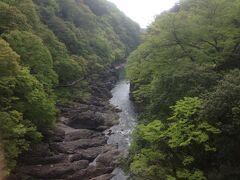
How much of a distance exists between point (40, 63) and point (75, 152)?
12.8 meters

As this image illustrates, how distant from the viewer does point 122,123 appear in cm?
5538

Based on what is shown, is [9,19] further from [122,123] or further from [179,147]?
[179,147]

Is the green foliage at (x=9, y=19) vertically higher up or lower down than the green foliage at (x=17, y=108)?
higher up

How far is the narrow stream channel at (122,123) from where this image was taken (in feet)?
147

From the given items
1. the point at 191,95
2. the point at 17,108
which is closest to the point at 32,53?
→ the point at 17,108

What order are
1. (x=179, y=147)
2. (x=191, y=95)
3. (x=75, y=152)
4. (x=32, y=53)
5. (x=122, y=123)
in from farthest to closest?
(x=122, y=123) → (x=32, y=53) → (x=75, y=152) → (x=191, y=95) → (x=179, y=147)

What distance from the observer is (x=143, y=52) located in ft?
A: 122

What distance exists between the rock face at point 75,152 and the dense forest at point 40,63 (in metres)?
1.62

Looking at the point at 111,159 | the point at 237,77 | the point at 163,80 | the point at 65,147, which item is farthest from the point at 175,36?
the point at 65,147

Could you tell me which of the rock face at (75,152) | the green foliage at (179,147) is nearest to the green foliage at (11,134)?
the rock face at (75,152)

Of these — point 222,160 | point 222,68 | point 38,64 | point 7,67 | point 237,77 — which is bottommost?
point 222,160

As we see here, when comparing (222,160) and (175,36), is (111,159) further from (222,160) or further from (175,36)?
(222,160)

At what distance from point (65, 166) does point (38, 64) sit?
605 inches

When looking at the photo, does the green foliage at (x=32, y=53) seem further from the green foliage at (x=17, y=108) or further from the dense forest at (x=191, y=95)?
the dense forest at (x=191, y=95)
